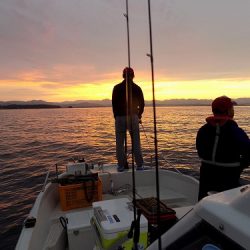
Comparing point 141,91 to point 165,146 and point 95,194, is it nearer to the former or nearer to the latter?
point 95,194

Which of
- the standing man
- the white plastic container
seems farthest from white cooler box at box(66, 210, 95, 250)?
the standing man

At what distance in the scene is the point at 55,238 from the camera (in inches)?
181

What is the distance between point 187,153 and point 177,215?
17.8 metres

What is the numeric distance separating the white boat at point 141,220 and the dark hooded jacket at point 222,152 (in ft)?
1.51

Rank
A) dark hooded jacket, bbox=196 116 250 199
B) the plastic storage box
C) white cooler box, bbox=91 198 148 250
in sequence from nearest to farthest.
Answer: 1. white cooler box, bbox=91 198 148 250
2. dark hooded jacket, bbox=196 116 250 199
3. the plastic storage box

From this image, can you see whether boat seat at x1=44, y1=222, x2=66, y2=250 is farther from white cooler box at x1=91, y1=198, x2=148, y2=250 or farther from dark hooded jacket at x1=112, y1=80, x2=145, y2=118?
dark hooded jacket at x1=112, y1=80, x2=145, y2=118

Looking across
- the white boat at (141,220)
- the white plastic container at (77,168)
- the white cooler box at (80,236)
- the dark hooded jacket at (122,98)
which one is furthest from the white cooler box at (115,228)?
the dark hooded jacket at (122,98)

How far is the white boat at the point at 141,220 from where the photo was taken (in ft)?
5.25

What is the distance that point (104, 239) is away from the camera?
10.3 feet

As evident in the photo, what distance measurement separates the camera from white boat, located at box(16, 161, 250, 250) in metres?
1.60

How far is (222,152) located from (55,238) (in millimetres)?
2901

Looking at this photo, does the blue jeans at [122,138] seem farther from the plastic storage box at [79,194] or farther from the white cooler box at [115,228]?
the white cooler box at [115,228]

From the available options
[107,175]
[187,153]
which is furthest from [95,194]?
[187,153]

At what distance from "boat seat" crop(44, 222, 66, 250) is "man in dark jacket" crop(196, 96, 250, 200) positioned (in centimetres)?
248
